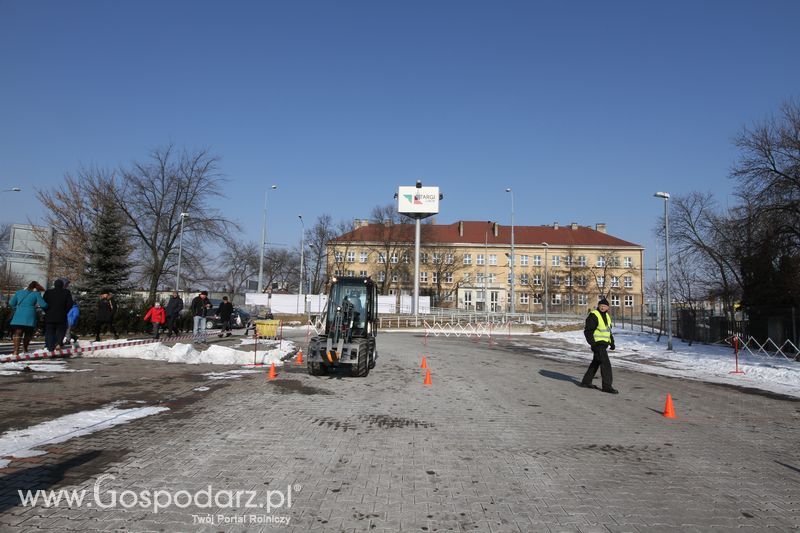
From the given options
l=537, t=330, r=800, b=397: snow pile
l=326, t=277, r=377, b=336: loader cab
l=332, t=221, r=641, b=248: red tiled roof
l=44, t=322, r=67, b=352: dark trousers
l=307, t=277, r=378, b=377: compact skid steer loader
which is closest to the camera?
l=307, t=277, r=378, b=377: compact skid steer loader

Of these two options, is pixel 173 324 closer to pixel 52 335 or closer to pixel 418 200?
pixel 52 335

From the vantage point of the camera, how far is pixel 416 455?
19.8 feet

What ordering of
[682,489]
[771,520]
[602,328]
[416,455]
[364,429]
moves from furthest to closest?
[602,328], [364,429], [416,455], [682,489], [771,520]

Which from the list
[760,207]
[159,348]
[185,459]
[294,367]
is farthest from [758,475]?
[760,207]

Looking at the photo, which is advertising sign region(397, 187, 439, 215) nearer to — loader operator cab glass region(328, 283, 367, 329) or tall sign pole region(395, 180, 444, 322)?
tall sign pole region(395, 180, 444, 322)

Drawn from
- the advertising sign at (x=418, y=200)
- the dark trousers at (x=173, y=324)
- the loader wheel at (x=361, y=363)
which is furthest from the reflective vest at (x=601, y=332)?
the advertising sign at (x=418, y=200)

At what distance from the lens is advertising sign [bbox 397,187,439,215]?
58312mm

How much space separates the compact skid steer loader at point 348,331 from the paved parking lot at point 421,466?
7.15 feet

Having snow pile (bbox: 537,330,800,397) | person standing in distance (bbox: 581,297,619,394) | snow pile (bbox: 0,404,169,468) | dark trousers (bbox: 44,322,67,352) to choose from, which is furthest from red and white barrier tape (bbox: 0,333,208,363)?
snow pile (bbox: 537,330,800,397)

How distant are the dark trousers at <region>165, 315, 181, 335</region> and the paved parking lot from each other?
12.1 m

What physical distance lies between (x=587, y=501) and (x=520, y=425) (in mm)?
3152

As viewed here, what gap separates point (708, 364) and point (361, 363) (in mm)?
14438

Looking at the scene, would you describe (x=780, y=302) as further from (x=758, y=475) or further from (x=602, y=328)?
(x=758, y=475)

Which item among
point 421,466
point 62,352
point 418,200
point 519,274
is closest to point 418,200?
point 418,200
